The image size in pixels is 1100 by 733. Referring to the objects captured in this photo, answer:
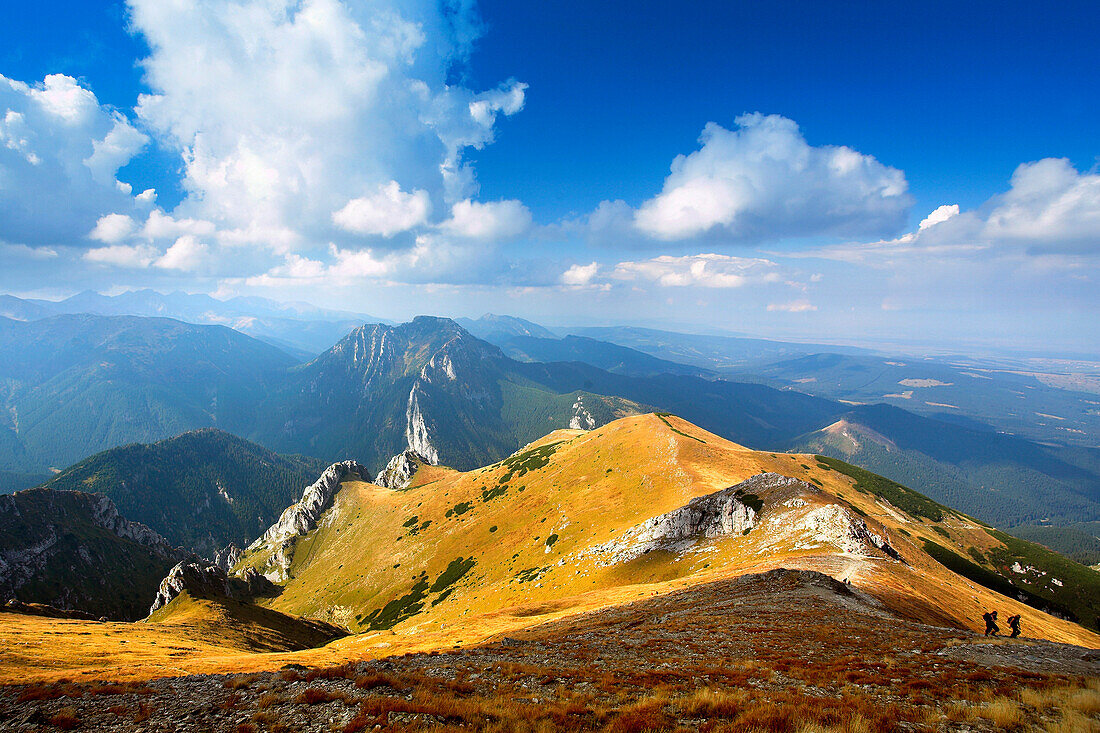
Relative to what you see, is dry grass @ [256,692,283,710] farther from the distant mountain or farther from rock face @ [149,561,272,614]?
the distant mountain

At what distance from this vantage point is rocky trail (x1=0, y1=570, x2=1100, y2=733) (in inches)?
452

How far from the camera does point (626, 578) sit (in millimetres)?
54469

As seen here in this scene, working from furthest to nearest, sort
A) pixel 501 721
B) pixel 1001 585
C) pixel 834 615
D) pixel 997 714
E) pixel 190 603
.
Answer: pixel 1001 585, pixel 190 603, pixel 834 615, pixel 501 721, pixel 997 714

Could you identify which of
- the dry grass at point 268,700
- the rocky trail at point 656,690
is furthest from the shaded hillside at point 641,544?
the dry grass at point 268,700

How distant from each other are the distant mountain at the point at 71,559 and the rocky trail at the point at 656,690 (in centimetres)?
15153

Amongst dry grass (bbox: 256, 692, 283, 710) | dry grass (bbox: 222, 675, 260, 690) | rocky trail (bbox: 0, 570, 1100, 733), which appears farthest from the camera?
dry grass (bbox: 222, 675, 260, 690)

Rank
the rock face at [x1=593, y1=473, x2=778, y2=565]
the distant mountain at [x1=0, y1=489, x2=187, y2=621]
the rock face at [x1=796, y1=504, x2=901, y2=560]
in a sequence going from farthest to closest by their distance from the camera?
the distant mountain at [x1=0, y1=489, x2=187, y2=621], the rock face at [x1=593, y1=473, x2=778, y2=565], the rock face at [x1=796, y1=504, x2=901, y2=560]

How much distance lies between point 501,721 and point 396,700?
429 cm

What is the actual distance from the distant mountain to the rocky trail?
152 metres

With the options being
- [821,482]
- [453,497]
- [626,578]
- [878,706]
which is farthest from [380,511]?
[878,706]

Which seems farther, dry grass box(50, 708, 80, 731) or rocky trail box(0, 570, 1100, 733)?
dry grass box(50, 708, 80, 731)

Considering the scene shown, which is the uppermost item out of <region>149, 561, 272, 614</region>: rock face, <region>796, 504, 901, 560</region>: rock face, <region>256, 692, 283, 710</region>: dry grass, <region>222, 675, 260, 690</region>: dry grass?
<region>256, 692, 283, 710</region>: dry grass

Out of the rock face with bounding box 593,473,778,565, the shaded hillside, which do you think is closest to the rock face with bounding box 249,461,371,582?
the shaded hillside

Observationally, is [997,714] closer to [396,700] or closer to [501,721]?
[501,721]
